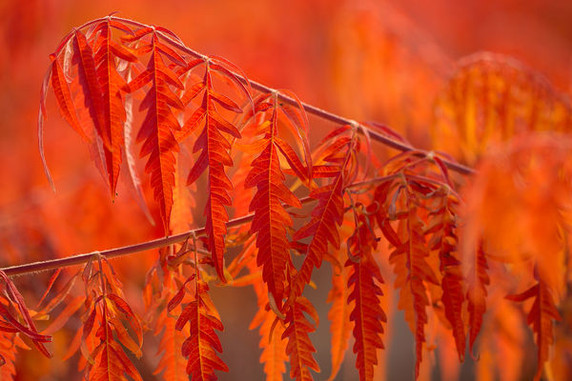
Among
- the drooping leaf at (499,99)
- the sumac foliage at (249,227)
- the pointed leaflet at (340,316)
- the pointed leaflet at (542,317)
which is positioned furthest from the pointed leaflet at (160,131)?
the drooping leaf at (499,99)

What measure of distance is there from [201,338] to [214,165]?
0.60 ft

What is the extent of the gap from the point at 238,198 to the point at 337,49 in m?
1.48

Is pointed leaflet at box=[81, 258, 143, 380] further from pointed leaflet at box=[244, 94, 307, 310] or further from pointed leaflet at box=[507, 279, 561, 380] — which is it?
pointed leaflet at box=[507, 279, 561, 380]

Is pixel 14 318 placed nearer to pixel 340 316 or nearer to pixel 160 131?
pixel 160 131

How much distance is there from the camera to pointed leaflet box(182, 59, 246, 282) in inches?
21.9

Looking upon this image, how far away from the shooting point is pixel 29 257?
4.93 ft

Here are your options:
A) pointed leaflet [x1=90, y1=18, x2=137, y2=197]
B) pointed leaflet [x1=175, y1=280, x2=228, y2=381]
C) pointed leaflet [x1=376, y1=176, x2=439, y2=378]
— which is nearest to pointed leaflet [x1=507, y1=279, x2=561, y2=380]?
pointed leaflet [x1=376, y1=176, x2=439, y2=378]

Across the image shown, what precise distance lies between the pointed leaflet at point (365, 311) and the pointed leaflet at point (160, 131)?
8.3 inches

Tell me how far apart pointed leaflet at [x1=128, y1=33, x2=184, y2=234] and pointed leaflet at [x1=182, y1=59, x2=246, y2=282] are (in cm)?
2

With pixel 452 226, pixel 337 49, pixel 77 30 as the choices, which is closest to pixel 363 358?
pixel 452 226

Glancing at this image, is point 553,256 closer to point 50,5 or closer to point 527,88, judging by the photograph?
point 527,88

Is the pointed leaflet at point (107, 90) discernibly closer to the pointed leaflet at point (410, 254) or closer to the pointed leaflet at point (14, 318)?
the pointed leaflet at point (14, 318)

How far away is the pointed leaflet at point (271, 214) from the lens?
0.57 metres

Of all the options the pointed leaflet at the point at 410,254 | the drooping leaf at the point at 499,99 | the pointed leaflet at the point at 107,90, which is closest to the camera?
the pointed leaflet at the point at 107,90
